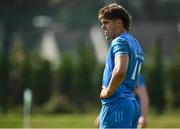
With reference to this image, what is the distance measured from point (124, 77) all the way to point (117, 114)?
323mm

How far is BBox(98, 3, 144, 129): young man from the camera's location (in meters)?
5.61

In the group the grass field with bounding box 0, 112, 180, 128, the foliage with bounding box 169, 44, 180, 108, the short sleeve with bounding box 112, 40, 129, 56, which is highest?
the short sleeve with bounding box 112, 40, 129, 56

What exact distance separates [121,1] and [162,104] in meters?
12.1

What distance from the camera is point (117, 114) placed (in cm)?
565

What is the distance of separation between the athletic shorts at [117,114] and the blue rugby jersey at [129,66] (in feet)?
0.15

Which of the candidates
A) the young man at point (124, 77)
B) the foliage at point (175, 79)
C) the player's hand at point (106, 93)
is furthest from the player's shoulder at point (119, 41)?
the foliage at point (175, 79)

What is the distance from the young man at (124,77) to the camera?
5.61 m

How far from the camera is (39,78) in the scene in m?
23.4

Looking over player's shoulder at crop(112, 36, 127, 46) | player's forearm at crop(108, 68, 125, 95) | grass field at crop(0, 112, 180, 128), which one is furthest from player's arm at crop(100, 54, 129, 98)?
grass field at crop(0, 112, 180, 128)

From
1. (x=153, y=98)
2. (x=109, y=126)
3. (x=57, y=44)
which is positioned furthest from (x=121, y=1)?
(x=109, y=126)

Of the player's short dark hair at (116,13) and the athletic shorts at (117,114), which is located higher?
the player's short dark hair at (116,13)

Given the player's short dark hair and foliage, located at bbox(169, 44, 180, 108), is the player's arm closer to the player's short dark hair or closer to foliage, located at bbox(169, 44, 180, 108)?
the player's short dark hair

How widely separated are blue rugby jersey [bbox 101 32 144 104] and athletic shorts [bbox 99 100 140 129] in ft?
0.15

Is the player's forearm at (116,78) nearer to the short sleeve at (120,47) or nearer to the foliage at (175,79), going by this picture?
the short sleeve at (120,47)
